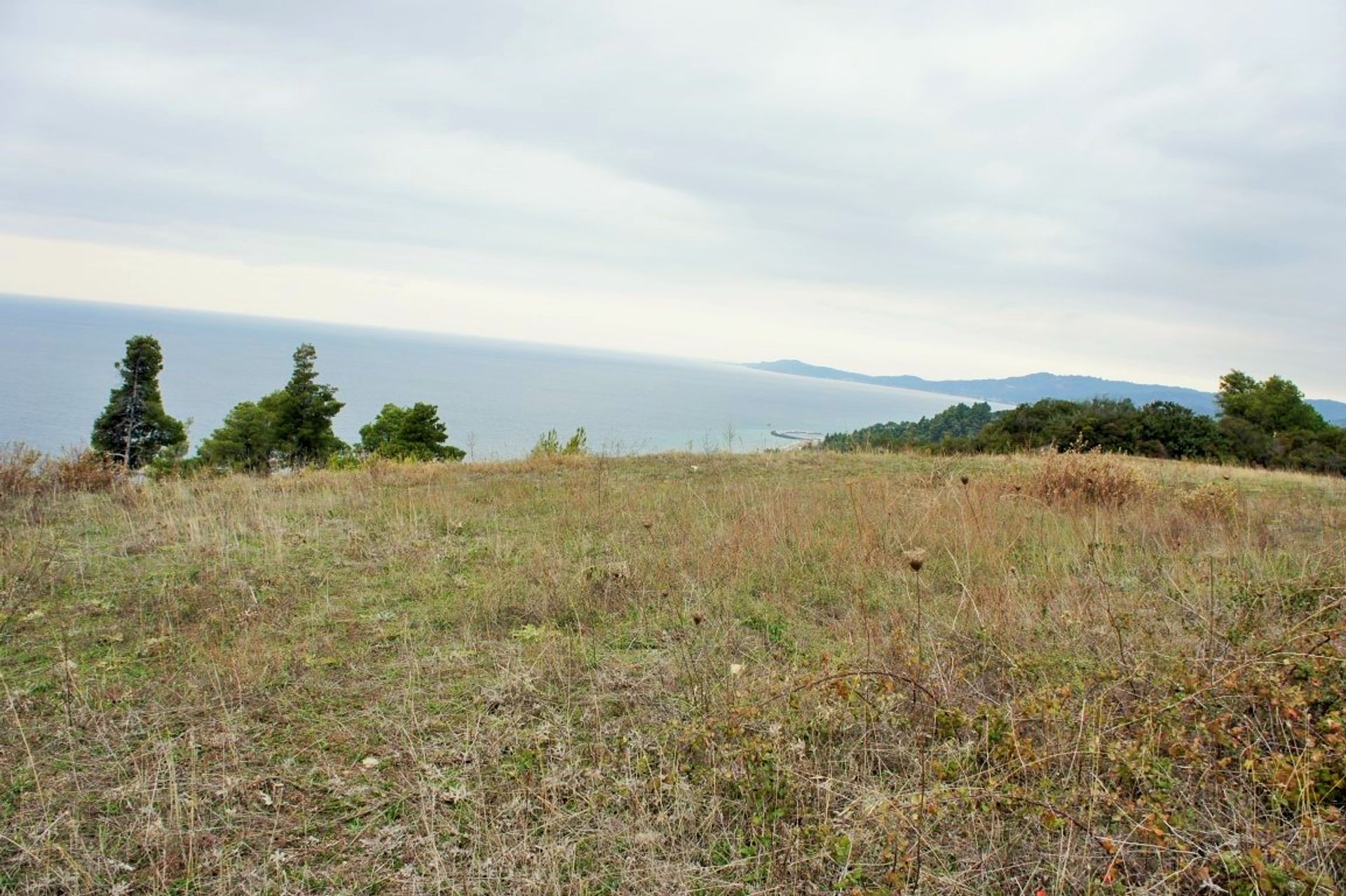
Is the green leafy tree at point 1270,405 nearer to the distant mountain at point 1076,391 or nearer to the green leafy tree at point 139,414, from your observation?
the distant mountain at point 1076,391

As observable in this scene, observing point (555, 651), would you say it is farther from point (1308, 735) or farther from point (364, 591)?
point (1308, 735)

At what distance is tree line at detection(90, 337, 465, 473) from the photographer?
27828 millimetres

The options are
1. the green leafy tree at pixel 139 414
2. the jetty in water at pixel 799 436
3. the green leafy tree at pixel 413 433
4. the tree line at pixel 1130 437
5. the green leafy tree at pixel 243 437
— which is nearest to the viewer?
the tree line at pixel 1130 437

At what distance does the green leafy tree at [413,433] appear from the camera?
3438cm

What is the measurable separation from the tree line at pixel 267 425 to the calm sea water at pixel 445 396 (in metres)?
1.95

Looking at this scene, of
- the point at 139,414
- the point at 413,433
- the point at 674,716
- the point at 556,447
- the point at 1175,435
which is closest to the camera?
the point at 674,716

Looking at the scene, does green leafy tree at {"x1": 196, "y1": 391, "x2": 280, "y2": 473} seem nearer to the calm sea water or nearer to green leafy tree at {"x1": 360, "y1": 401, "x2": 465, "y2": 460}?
the calm sea water

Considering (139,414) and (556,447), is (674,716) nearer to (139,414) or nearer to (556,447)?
(556,447)

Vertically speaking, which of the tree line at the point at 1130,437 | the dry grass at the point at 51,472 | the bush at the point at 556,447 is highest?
the tree line at the point at 1130,437

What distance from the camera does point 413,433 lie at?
35312 millimetres

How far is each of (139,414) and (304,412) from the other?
701cm

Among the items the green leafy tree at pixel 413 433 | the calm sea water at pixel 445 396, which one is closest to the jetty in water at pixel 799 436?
the calm sea water at pixel 445 396

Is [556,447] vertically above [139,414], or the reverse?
[556,447]

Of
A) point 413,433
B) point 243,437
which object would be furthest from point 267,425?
point 413,433
